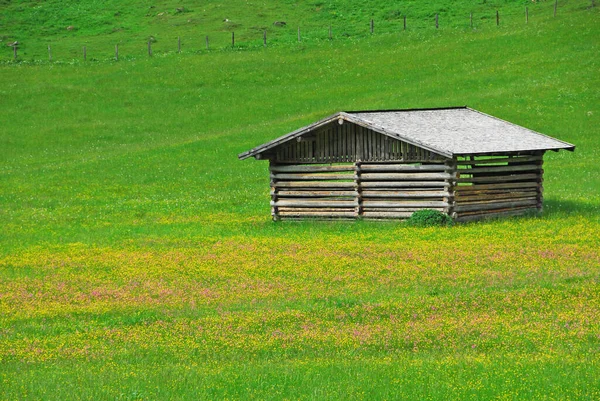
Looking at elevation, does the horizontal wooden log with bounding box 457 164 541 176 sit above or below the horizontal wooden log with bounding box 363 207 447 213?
above

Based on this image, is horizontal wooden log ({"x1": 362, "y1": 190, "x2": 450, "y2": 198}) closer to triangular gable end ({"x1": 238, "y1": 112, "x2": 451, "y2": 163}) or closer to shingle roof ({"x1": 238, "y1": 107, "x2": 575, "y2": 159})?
triangular gable end ({"x1": 238, "y1": 112, "x2": 451, "y2": 163})

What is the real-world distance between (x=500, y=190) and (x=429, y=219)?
421cm

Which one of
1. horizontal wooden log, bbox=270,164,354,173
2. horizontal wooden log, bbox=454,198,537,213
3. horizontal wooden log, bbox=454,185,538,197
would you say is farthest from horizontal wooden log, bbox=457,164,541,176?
horizontal wooden log, bbox=270,164,354,173

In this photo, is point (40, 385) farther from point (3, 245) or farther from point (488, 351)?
point (3, 245)

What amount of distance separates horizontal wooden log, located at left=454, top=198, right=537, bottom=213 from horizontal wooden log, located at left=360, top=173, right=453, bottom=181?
125 cm

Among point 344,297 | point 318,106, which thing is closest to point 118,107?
point 318,106

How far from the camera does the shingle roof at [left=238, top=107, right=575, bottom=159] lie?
30.9 metres

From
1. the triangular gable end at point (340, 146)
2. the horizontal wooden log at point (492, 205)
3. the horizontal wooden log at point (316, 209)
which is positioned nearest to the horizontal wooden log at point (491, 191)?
the horizontal wooden log at point (492, 205)

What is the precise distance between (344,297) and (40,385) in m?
7.72

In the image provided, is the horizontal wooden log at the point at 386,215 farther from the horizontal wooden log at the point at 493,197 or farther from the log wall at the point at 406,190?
the horizontal wooden log at the point at 493,197

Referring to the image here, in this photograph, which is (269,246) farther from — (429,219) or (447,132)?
(447,132)

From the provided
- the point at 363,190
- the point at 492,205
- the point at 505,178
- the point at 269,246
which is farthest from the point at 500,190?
the point at 269,246

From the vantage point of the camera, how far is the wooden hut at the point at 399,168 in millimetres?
31594

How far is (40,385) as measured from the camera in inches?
483
